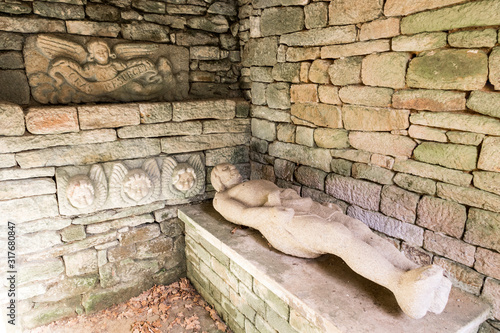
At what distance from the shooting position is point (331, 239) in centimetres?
210

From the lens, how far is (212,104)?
140 inches

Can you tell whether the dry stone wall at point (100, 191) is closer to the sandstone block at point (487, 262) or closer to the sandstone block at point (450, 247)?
the sandstone block at point (450, 247)

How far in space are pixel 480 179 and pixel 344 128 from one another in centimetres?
108

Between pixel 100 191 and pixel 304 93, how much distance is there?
2.12 meters

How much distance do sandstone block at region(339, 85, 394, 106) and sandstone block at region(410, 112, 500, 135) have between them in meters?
0.25

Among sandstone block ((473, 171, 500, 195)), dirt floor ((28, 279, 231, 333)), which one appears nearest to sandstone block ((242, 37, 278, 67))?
sandstone block ((473, 171, 500, 195))

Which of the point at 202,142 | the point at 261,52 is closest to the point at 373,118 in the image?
the point at 261,52

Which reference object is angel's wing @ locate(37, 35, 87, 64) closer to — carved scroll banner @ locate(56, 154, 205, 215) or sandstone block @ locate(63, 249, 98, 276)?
carved scroll banner @ locate(56, 154, 205, 215)

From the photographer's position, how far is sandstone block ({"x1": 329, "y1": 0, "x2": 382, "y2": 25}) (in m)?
2.46

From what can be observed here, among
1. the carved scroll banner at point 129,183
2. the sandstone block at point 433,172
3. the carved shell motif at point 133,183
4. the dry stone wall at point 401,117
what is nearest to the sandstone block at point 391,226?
the dry stone wall at point 401,117

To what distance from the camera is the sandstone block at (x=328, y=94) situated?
285 cm

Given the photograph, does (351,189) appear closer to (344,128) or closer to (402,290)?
(344,128)

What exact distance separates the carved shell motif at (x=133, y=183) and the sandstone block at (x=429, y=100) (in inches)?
89.6

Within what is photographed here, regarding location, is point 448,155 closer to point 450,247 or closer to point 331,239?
point 450,247
